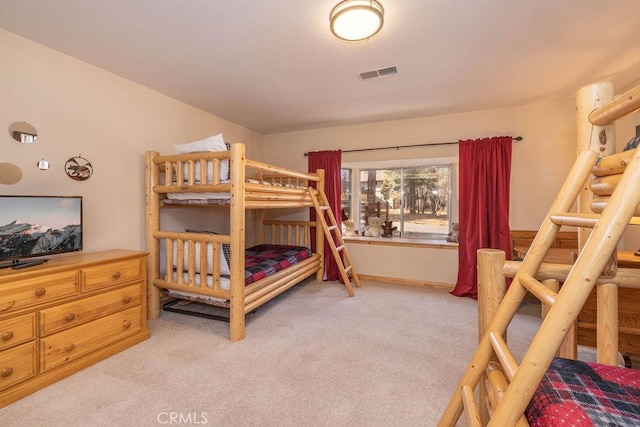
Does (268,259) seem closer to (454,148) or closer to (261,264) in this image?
(261,264)

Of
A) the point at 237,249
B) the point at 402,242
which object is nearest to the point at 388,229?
the point at 402,242

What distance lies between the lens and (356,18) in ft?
5.68

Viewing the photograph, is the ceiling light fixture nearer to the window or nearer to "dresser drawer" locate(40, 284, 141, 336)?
"dresser drawer" locate(40, 284, 141, 336)

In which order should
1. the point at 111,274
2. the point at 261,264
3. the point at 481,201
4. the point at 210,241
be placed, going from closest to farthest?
the point at 111,274 < the point at 210,241 < the point at 261,264 < the point at 481,201

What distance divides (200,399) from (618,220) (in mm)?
2073

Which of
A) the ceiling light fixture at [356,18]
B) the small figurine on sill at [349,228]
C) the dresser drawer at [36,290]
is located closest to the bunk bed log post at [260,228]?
the small figurine on sill at [349,228]

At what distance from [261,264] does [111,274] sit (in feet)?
4.31

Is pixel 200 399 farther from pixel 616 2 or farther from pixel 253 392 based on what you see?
pixel 616 2

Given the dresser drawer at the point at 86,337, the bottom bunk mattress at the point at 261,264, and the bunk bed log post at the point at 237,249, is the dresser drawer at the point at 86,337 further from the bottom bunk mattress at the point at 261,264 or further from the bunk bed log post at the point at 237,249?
the bunk bed log post at the point at 237,249

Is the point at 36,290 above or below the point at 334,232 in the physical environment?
below

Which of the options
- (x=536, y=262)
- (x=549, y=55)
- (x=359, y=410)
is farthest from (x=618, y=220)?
(x=549, y=55)

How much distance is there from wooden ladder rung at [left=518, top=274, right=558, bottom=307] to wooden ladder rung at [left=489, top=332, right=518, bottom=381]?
21cm

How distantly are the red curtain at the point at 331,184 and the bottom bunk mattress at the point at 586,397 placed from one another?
3.49 m

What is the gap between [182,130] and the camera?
11.3ft
